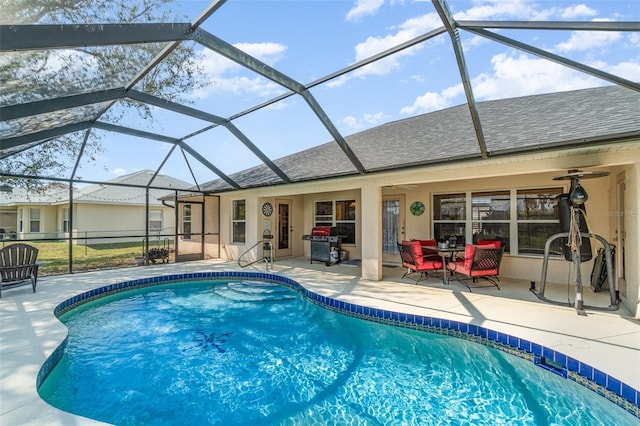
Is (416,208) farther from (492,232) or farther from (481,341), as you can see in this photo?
(481,341)

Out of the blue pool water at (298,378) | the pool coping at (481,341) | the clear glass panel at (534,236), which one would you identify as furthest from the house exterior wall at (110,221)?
the clear glass panel at (534,236)

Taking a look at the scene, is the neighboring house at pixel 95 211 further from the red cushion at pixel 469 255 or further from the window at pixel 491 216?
the red cushion at pixel 469 255

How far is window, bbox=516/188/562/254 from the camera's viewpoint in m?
7.06

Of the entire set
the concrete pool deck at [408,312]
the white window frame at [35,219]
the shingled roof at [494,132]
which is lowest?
the concrete pool deck at [408,312]

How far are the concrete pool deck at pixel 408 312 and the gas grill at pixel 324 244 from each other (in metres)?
1.52

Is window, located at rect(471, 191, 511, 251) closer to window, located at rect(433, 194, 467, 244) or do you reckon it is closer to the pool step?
window, located at rect(433, 194, 467, 244)

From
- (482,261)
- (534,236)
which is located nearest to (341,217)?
(482,261)

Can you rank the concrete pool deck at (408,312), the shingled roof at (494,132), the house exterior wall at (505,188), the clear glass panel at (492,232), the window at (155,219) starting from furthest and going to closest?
1. the window at (155,219)
2. the clear glass panel at (492,232)
3. the shingled roof at (494,132)
4. the house exterior wall at (505,188)
5. the concrete pool deck at (408,312)

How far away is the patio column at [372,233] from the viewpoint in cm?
756

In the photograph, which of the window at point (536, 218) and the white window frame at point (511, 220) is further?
the white window frame at point (511, 220)

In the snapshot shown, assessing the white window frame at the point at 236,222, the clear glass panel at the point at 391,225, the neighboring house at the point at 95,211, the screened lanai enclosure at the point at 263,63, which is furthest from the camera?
the neighboring house at the point at 95,211

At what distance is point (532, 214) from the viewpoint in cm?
733

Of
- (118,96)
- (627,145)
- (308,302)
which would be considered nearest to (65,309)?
(118,96)

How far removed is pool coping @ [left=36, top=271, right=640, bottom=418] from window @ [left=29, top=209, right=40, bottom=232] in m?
15.7
